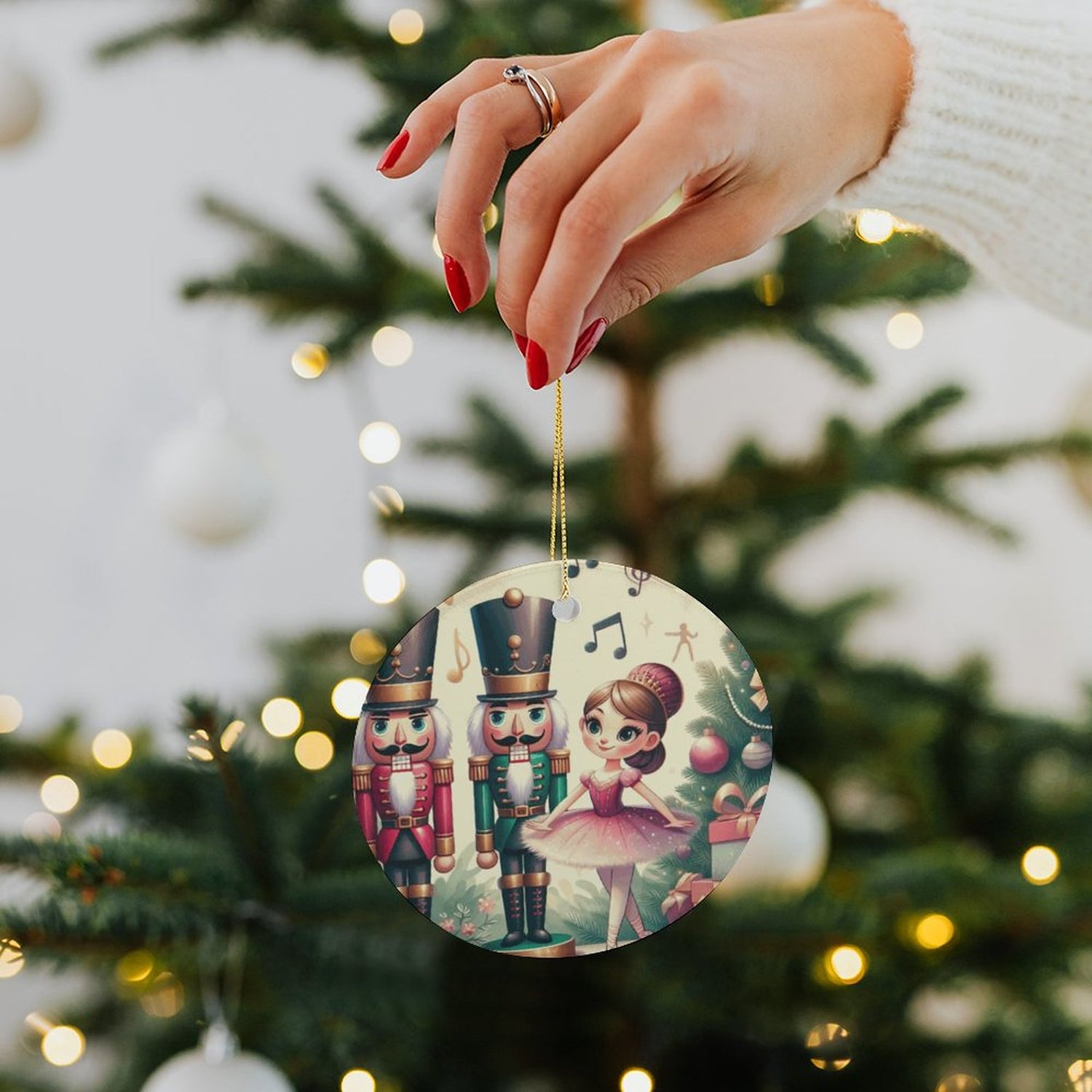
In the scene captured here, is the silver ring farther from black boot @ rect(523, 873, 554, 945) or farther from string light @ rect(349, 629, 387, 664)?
string light @ rect(349, 629, 387, 664)

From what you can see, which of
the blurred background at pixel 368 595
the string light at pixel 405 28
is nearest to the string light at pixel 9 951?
the blurred background at pixel 368 595

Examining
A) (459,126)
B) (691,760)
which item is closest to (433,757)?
(691,760)

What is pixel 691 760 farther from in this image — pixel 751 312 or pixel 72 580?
pixel 72 580

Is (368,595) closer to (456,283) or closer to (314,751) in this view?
(314,751)

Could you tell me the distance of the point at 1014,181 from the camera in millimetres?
509

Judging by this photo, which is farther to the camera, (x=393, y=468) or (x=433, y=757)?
(x=393, y=468)

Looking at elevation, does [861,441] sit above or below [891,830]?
above

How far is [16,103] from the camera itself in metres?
1.01

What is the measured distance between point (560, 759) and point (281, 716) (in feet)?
1.49

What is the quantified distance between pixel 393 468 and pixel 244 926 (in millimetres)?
1227

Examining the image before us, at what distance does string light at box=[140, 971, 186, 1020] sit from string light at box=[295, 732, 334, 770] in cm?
19

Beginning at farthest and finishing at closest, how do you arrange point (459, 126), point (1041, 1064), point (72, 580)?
1. point (72, 580)
2. point (1041, 1064)
3. point (459, 126)

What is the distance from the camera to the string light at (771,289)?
876mm

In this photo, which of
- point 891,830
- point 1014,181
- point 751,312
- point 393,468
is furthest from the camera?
point 393,468
